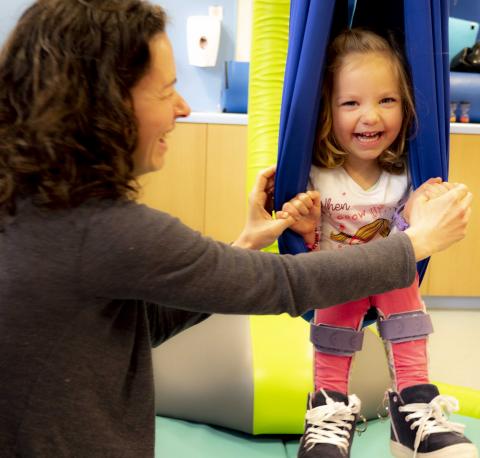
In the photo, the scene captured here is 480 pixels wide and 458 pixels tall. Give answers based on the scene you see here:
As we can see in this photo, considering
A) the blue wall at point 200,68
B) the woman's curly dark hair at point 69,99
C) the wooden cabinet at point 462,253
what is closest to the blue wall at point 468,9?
the wooden cabinet at point 462,253

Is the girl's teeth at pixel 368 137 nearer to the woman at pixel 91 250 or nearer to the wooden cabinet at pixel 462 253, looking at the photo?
the woman at pixel 91 250

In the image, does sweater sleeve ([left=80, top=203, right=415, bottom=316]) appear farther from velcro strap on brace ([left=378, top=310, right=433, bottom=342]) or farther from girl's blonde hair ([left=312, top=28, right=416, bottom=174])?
girl's blonde hair ([left=312, top=28, right=416, bottom=174])

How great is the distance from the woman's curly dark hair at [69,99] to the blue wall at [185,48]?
2.41m

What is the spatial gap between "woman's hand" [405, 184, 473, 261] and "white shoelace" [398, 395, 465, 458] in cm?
26

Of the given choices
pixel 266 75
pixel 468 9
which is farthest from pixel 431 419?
pixel 468 9

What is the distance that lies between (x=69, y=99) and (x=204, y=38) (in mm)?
2416

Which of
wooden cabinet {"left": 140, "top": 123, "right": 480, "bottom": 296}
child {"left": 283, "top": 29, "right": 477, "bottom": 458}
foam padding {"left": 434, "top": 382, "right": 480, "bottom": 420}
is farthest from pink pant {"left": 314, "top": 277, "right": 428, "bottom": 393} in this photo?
wooden cabinet {"left": 140, "top": 123, "right": 480, "bottom": 296}

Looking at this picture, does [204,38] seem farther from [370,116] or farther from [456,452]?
[456,452]

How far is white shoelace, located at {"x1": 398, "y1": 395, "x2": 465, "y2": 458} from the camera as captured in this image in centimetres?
95

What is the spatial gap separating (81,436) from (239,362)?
2.95ft

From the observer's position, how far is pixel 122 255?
70 cm

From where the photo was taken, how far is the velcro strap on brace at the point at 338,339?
1.05 metres

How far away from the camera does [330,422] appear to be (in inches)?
40.4

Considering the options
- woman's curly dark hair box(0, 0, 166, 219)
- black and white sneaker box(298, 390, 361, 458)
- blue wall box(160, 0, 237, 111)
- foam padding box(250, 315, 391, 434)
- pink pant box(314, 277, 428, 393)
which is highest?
blue wall box(160, 0, 237, 111)
